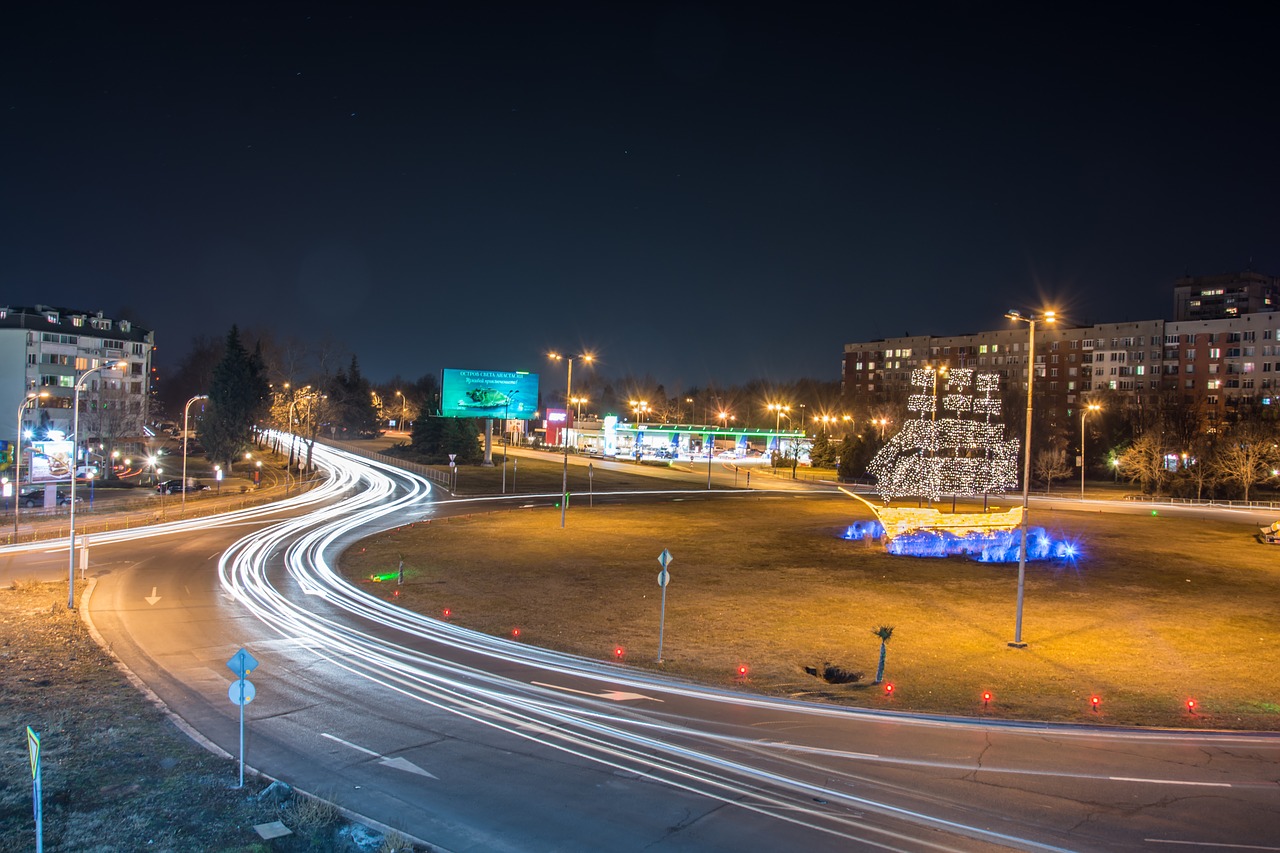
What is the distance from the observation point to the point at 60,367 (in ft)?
267

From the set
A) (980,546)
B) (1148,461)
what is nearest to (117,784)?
(980,546)

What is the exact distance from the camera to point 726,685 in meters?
15.9

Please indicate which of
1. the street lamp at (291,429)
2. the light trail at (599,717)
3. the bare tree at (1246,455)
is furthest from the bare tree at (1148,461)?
the street lamp at (291,429)

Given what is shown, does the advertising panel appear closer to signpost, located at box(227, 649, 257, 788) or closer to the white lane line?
the white lane line

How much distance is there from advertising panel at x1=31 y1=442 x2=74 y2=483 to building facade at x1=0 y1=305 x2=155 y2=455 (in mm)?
13877

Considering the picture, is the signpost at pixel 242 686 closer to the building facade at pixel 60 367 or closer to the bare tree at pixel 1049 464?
the building facade at pixel 60 367

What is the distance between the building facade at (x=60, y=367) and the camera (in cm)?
7069

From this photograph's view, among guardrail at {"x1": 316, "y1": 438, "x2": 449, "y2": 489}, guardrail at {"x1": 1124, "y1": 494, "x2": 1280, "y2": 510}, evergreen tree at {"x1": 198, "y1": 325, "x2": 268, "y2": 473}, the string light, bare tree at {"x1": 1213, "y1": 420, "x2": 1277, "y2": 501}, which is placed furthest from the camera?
evergreen tree at {"x1": 198, "y1": 325, "x2": 268, "y2": 473}

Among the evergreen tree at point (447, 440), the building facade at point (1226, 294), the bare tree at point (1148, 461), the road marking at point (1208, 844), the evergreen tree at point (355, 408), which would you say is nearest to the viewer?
the road marking at point (1208, 844)

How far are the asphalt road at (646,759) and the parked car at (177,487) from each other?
38.4 m

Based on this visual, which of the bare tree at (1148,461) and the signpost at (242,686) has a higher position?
the bare tree at (1148,461)

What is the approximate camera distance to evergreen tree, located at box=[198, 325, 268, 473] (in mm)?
71062

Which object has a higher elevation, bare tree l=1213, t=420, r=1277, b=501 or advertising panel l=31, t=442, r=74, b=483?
bare tree l=1213, t=420, r=1277, b=501

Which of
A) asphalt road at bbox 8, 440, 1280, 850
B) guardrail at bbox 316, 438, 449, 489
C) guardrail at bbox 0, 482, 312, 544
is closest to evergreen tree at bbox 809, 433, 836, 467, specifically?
guardrail at bbox 316, 438, 449, 489
